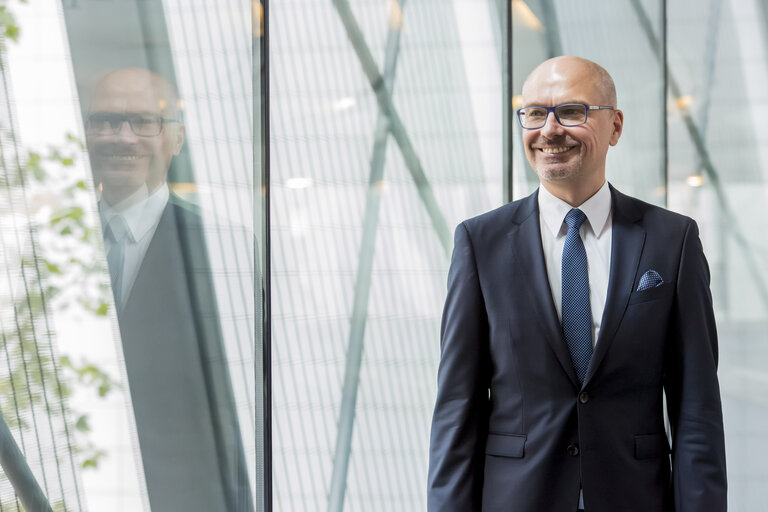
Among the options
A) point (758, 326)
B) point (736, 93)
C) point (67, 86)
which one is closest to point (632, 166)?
point (736, 93)

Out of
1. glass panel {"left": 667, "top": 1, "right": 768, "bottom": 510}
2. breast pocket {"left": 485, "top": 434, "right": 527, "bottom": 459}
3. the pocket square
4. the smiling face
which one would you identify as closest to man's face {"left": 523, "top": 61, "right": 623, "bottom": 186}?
the smiling face

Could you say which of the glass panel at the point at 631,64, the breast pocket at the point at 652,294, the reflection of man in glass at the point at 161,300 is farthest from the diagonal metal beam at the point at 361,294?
the breast pocket at the point at 652,294

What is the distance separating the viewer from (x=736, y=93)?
9.39 feet

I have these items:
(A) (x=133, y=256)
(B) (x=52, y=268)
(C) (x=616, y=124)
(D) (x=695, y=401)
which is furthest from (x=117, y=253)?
(D) (x=695, y=401)

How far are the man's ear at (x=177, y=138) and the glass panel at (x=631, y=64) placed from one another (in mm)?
1496

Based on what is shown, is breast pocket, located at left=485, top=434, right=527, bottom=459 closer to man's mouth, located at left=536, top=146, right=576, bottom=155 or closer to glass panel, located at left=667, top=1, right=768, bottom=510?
man's mouth, located at left=536, top=146, right=576, bottom=155

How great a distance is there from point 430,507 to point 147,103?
1.27 m

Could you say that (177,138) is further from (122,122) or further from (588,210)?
(588,210)

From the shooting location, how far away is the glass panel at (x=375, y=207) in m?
2.57

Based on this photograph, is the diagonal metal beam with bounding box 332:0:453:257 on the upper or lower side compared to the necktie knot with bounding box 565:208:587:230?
upper

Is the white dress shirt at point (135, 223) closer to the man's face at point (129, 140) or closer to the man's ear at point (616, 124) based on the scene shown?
the man's face at point (129, 140)

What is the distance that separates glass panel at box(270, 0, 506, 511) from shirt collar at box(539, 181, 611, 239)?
1026 mm

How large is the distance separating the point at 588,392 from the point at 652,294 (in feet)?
0.82

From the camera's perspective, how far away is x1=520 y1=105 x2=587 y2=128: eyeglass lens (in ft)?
5.24
